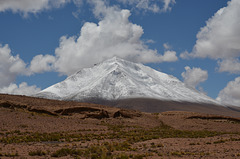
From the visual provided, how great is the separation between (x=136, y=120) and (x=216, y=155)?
30027mm

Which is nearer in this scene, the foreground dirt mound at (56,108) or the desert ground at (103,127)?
the desert ground at (103,127)

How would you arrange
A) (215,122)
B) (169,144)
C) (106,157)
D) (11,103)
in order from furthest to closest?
(215,122), (11,103), (169,144), (106,157)

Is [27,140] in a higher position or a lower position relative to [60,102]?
lower

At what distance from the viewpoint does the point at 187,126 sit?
45156 mm

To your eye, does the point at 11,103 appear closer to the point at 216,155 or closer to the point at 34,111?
the point at 34,111

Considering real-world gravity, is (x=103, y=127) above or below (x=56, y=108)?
below

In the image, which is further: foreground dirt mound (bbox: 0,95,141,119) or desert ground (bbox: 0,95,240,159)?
foreground dirt mound (bbox: 0,95,141,119)

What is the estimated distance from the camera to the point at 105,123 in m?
41.6

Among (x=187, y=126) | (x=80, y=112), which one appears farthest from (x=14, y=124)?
(x=187, y=126)

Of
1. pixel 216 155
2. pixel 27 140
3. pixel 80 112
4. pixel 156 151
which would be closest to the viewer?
pixel 216 155

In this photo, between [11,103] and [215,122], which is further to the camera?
[215,122]

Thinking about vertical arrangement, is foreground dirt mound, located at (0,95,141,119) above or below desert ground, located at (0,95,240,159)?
above

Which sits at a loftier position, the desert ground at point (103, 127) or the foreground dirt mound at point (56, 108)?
the foreground dirt mound at point (56, 108)

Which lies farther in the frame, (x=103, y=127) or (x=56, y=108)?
(x=56, y=108)
